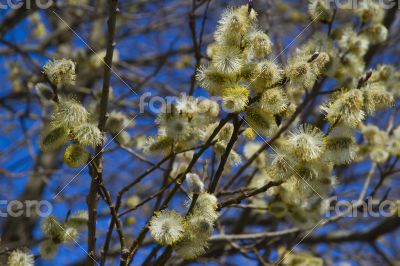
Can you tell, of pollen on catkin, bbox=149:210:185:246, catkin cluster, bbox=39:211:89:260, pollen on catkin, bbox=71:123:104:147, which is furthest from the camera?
catkin cluster, bbox=39:211:89:260

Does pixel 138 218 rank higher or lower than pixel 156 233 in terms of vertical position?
higher

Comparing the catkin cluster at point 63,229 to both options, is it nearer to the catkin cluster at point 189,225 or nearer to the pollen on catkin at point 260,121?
the catkin cluster at point 189,225

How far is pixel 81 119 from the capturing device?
2039 mm

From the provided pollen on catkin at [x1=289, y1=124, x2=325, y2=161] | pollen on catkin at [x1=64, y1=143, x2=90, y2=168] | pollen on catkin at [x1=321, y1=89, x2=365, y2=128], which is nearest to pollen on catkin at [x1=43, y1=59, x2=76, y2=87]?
pollen on catkin at [x1=64, y1=143, x2=90, y2=168]

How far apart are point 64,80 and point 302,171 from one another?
0.95m

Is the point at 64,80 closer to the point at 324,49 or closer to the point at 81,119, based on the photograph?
the point at 81,119

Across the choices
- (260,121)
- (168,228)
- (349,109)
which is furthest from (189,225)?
(349,109)

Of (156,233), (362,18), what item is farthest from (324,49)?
(156,233)

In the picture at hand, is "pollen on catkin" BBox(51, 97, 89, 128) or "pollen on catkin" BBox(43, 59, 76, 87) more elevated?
"pollen on catkin" BBox(43, 59, 76, 87)

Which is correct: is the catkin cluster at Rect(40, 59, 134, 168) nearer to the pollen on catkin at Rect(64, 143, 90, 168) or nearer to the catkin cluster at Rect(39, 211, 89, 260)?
the pollen on catkin at Rect(64, 143, 90, 168)

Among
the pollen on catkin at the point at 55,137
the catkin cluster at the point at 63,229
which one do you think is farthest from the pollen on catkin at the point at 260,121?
the catkin cluster at the point at 63,229

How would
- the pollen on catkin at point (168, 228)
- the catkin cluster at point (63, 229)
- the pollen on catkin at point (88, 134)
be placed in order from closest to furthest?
the pollen on catkin at point (168, 228) → the pollen on catkin at point (88, 134) → the catkin cluster at point (63, 229)

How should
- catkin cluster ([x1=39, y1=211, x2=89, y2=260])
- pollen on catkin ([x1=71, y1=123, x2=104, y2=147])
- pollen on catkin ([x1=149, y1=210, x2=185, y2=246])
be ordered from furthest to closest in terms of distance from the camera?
1. catkin cluster ([x1=39, y1=211, x2=89, y2=260])
2. pollen on catkin ([x1=71, y1=123, x2=104, y2=147])
3. pollen on catkin ([x1=149, y1=210, x2=185, y2=246])

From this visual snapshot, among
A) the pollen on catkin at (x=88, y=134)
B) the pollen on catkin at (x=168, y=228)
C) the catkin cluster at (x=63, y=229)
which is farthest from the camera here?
the catkin cluster at (x=63, y=229)
